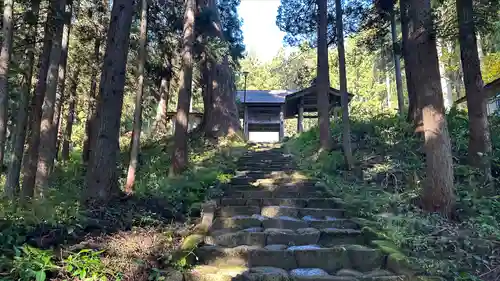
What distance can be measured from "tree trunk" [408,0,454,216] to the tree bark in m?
4.90

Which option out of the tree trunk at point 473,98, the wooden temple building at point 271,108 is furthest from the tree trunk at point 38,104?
the wooden temple building at point 271,108

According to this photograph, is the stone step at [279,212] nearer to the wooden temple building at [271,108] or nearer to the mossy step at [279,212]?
the mossy step at [279,212]

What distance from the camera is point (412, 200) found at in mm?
6312

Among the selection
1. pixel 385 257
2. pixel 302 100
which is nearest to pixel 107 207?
pixel 385 257

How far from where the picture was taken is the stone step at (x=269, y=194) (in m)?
7.86

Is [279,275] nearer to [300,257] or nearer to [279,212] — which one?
[300,257]

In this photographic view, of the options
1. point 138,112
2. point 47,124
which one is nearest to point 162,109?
point 138,112

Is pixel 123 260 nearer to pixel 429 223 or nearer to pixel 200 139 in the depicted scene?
pixel 429 223

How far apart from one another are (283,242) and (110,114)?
3452 millimetres

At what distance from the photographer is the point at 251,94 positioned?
88.2ft

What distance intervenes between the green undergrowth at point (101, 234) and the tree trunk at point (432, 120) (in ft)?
12.3

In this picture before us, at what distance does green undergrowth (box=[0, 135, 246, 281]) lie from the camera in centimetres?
373

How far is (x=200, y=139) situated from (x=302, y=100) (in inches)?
414

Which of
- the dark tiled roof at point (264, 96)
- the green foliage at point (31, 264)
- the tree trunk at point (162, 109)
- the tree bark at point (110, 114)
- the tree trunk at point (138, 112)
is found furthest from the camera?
the dark tiled roof at point (264, 96)
